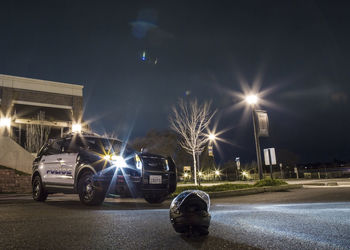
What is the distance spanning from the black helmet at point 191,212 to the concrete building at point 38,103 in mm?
30167

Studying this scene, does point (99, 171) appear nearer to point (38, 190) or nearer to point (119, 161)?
point (119, 161)

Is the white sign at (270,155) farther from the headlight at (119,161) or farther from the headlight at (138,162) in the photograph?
the headlight at (119,161)

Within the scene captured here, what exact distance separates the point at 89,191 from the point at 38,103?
1150 inches

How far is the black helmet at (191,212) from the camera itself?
324 centimetres

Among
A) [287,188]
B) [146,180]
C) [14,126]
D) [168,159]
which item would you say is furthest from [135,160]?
[14,126]

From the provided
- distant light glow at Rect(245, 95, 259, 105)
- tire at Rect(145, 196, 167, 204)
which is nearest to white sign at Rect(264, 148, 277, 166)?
distant light glow at Rect(245, 95, 259, 105)

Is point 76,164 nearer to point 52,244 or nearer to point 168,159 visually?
point 168,159

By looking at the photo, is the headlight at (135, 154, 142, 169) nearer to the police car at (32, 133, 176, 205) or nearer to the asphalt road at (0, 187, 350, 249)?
the police car at (32, 133, 176, 205)

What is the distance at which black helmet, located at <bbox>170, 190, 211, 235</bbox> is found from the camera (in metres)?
3.24

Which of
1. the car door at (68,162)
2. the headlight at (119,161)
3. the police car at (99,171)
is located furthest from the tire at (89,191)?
the headlight at (119,161)

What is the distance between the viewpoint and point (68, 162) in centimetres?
876

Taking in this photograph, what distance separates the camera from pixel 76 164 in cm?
845

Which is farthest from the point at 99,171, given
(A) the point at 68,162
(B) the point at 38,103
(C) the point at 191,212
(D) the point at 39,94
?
(D) the point at 39,94

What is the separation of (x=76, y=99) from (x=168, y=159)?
1161 inches
